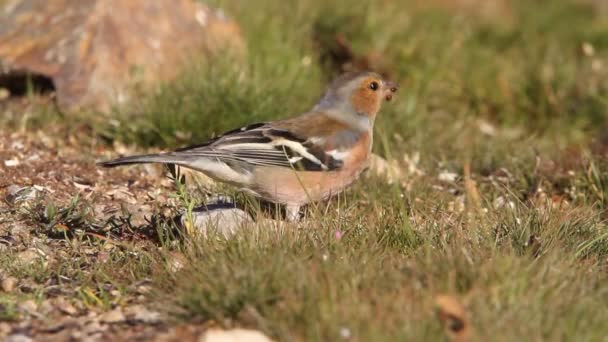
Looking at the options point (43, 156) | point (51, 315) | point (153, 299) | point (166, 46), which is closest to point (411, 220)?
point (153, 299)

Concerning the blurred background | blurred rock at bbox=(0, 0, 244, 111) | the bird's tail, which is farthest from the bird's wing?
blurred rock at bbox=(0, 0, 244, 111)

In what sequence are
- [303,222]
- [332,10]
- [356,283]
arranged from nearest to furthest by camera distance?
[356,283] < [303,222] < [332,10]

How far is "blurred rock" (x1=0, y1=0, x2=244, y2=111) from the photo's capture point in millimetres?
6734

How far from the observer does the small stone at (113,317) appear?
3.64 m

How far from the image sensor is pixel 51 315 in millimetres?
3701

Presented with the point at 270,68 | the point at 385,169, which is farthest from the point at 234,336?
the point at 270,68

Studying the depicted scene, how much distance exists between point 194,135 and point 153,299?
8.78 ft

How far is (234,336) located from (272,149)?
5.73ft

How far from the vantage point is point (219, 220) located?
4.41 m

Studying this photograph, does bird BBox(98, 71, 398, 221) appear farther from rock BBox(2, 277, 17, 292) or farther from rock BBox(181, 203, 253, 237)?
rock BBox(2, 277, 17, 292)

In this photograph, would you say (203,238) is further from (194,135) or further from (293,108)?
(293,108)

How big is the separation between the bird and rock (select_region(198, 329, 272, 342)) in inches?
53.4

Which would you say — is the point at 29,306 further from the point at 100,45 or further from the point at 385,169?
the point at 100,45

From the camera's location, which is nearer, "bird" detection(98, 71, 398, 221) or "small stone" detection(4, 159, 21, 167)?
"bird" detection(98, 71, 398, 221)
